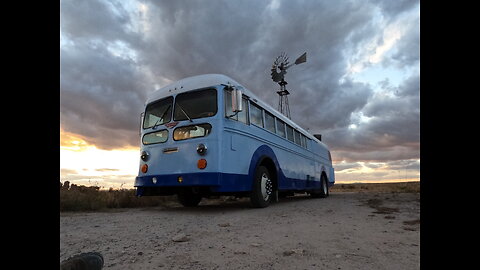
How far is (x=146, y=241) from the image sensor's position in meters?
3.19

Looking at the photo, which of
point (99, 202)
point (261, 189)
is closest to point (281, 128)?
point (261, 189)

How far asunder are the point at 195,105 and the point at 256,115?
169 centimetres

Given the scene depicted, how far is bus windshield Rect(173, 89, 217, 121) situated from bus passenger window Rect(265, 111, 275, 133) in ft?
7.02

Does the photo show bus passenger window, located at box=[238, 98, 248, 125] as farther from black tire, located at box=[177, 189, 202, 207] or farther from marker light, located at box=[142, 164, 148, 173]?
black tire, located at box=[177, 189, 202, 207]

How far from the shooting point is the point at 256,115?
712 cm

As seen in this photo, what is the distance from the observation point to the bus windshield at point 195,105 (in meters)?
5.91

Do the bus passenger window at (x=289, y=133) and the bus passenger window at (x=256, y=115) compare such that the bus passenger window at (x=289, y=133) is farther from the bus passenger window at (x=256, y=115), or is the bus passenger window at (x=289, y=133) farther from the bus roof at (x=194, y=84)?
the bus roof at (x=194, y=84)

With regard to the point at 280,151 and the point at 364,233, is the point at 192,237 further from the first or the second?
the point at 280,151

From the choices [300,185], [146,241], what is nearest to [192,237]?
[146,241]

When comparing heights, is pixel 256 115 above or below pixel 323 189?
above

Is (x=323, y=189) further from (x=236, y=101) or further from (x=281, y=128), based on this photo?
(x=236, y=101)

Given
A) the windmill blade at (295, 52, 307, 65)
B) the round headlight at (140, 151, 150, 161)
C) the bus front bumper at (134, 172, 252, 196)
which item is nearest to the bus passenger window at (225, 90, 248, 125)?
the bus front bumper at (134, 172, 252, 196)

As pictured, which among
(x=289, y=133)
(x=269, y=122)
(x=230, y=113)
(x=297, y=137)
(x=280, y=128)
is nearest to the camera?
(x=230, y=113)
